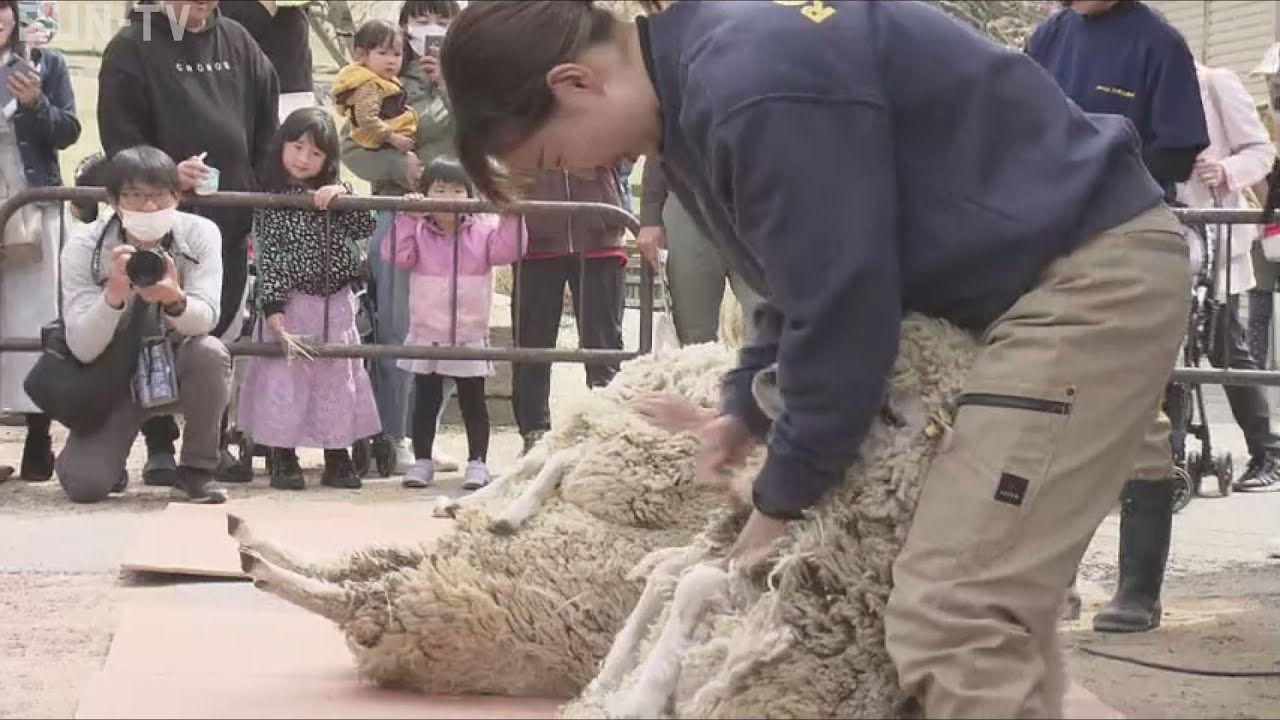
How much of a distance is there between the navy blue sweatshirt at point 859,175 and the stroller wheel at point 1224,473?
497cm

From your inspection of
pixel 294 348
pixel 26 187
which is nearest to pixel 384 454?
pixel 294 348

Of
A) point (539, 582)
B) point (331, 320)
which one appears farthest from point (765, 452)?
point (331, 320)

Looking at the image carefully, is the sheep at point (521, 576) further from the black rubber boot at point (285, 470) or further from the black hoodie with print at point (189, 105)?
the black hoodie with print at point (189, 105)

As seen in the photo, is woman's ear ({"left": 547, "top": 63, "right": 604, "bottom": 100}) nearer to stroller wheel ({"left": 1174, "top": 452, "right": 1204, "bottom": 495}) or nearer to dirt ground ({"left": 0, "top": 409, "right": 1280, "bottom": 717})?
dirt ground ({"left": 0, "top": 409, "right": 1280, "bottom": 717})

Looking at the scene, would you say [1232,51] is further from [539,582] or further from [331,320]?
[539,582]

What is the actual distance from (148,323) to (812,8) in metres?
4.53

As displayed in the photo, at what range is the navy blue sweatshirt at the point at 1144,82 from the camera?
4.88 metres

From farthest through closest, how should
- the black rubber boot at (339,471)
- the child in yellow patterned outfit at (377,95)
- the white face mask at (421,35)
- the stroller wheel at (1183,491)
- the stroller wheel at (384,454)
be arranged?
the white face mask at (421,35)
the child in yellow patterned outfit at (377,95)
the stroller wheel at (384,454)
the black rubber boot at (339,471)
the stroller wheel at (1183,491)

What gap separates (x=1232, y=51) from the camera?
69.2ft

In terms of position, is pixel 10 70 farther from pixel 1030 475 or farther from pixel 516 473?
pixel 1030 475

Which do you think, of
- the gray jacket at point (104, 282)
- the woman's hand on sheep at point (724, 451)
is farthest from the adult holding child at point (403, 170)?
the woman's hand on sheep at point (724, 451)

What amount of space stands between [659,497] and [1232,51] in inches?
754

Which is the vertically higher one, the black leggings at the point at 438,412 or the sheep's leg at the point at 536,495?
the sheep's leg at the point at 536,495

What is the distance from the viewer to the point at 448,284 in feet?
24.0
